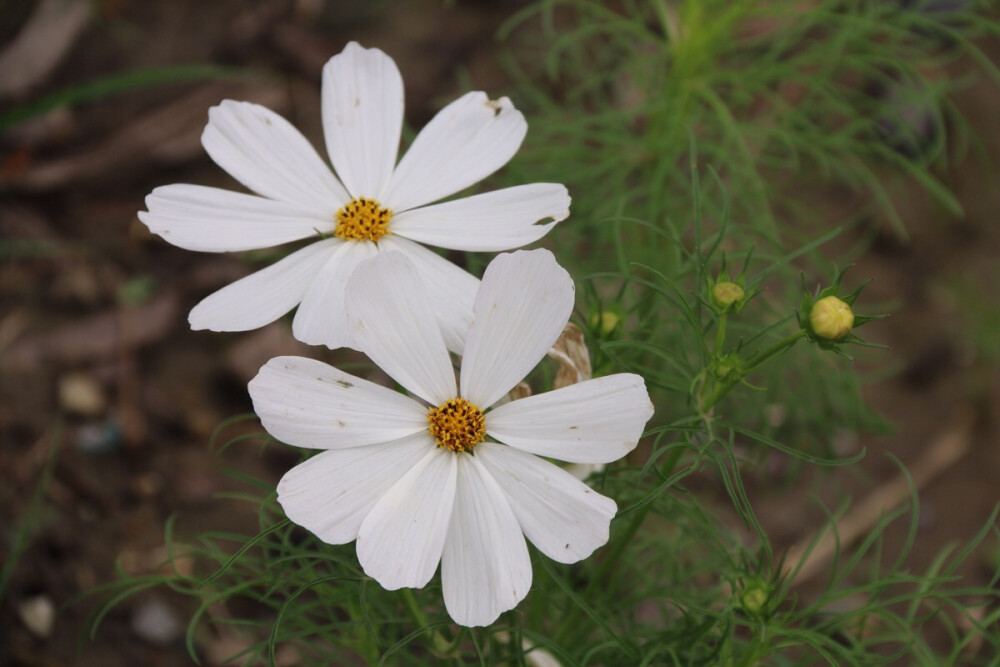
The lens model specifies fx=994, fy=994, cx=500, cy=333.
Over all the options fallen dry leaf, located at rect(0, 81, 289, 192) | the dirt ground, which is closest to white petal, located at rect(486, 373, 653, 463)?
the dirt ground

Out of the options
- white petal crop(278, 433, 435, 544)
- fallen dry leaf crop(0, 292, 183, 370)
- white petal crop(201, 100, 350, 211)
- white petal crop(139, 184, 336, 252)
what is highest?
fallen dry leaf crop(0, 292, 183, 370)

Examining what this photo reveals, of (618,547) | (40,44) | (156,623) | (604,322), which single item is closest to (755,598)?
(618,547)

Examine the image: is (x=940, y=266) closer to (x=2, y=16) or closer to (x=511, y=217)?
(x=511, y=217)

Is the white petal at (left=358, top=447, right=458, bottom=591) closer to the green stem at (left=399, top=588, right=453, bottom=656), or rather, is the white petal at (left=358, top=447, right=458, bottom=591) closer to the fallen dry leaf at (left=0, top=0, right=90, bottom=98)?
the green stem at (left=399, top=588, right=453, bottom=656)

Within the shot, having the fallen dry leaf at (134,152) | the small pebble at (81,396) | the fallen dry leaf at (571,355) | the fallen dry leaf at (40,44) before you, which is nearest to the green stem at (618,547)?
the fallen dry leaf at (571,355)

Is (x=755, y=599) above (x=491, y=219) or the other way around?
the other way around

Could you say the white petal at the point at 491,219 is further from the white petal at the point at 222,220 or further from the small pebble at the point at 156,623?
the small pebble at the point at 156,623

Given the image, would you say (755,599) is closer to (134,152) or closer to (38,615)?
(38,615)
